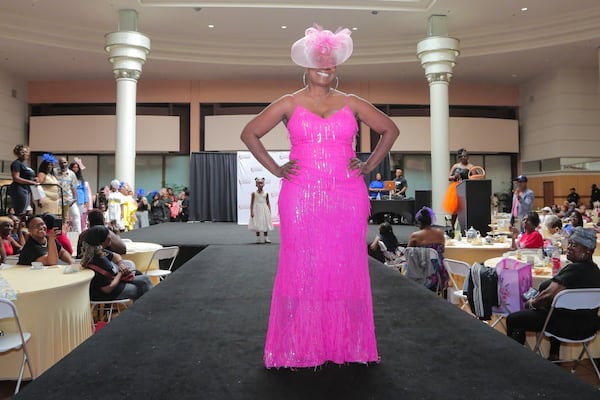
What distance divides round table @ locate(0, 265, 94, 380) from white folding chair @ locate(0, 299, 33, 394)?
0.12 meters

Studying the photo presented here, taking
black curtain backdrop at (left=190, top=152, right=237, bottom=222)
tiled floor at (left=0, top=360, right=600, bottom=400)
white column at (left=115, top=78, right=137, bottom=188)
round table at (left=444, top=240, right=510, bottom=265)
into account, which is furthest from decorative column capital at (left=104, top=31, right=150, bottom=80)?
tiled floor at (left=0, top=360, right=600, bottom=400)

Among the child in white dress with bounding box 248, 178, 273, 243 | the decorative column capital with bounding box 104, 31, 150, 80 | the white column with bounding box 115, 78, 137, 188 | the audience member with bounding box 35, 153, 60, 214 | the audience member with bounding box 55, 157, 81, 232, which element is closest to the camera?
the audience member with bounding box 35, 153, 60, 214

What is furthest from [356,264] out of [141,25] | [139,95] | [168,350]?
[139,95]

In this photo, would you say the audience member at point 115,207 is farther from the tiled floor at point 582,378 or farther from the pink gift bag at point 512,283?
→ the pink gift bag at point 512,283

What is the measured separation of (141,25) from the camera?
12.3m

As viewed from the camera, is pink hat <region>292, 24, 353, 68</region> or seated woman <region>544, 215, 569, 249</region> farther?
seated woman <region>544, 215, 569, 249</region>

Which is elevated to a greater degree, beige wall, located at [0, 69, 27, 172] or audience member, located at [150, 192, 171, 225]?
beige wall, located at [0, 69, 27, 172]

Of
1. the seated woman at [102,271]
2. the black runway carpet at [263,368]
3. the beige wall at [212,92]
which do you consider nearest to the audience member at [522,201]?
the black runway carpet at [263,368]

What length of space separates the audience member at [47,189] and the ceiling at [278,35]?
5.12 metres

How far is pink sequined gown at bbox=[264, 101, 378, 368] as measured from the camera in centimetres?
214

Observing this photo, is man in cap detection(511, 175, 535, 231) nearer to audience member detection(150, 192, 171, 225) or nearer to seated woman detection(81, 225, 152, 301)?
seated woman detection(81, 225, 152, 301)

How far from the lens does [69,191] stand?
7820 millimetres

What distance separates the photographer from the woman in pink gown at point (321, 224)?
2141 mm

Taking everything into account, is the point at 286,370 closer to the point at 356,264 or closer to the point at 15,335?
the point at 356,264
